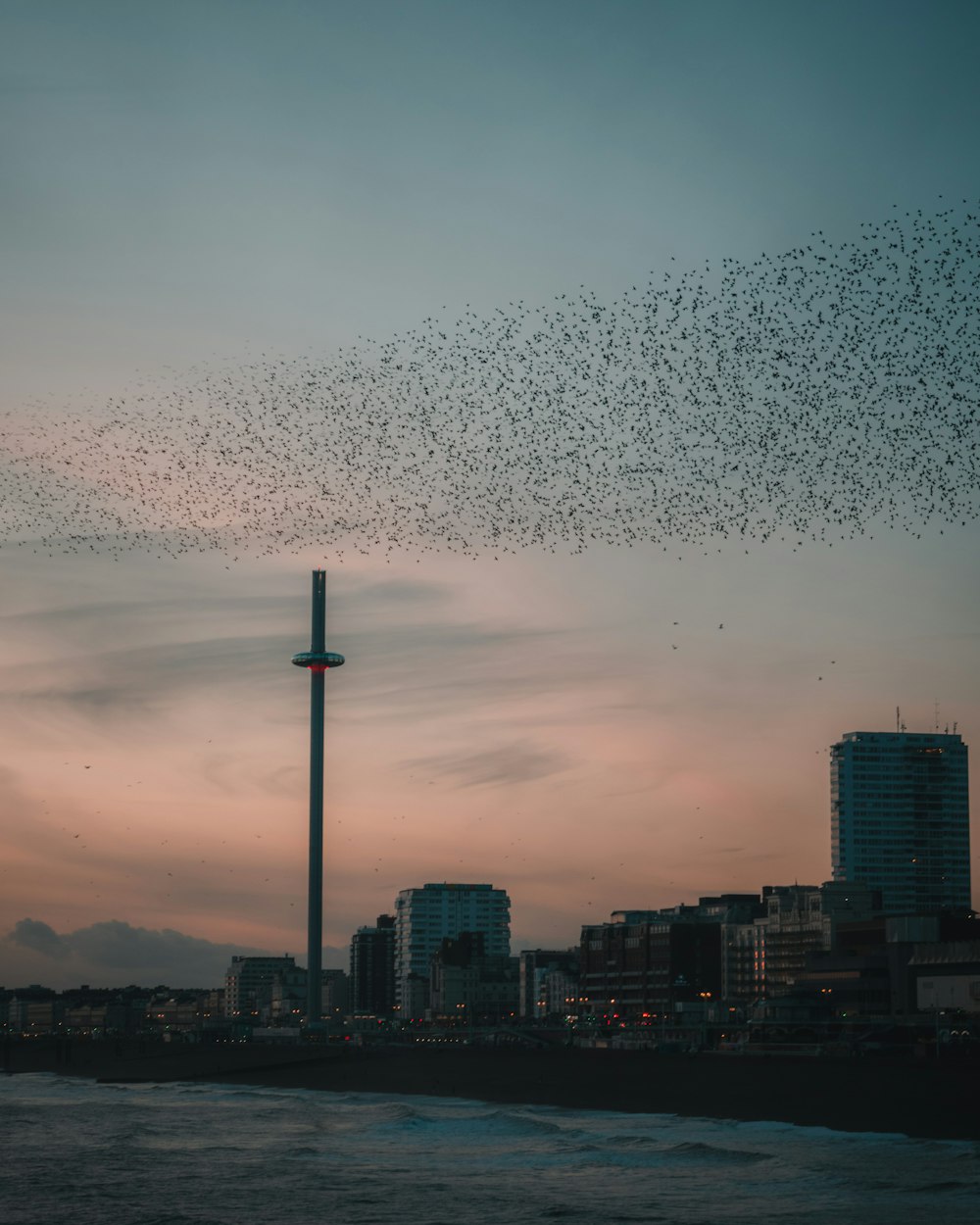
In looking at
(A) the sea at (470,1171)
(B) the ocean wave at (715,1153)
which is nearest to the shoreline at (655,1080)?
(A) the sea at (470,1171)

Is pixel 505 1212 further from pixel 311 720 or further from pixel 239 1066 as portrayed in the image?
pixel 311 720

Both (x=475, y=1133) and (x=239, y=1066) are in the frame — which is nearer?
(x=475, y=1133)

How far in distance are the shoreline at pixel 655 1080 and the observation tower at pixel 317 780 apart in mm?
20932

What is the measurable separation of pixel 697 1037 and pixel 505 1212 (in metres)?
105

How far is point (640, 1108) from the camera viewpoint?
295ft

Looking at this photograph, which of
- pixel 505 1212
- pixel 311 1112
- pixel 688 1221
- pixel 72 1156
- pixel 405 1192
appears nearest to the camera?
pixel 688 1221

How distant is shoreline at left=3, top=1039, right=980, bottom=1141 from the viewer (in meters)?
74.2

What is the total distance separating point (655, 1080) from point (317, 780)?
298 ft

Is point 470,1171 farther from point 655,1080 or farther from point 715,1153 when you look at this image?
point 655,1080

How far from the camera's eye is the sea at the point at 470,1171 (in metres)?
47.3

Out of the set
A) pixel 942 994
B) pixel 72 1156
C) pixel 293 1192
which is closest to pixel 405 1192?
pixel 293 1192

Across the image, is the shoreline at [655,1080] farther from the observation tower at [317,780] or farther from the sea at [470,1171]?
the observation tower at [317,780]

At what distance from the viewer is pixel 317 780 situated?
604 ft

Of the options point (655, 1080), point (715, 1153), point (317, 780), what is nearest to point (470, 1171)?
point (715, 1153)
